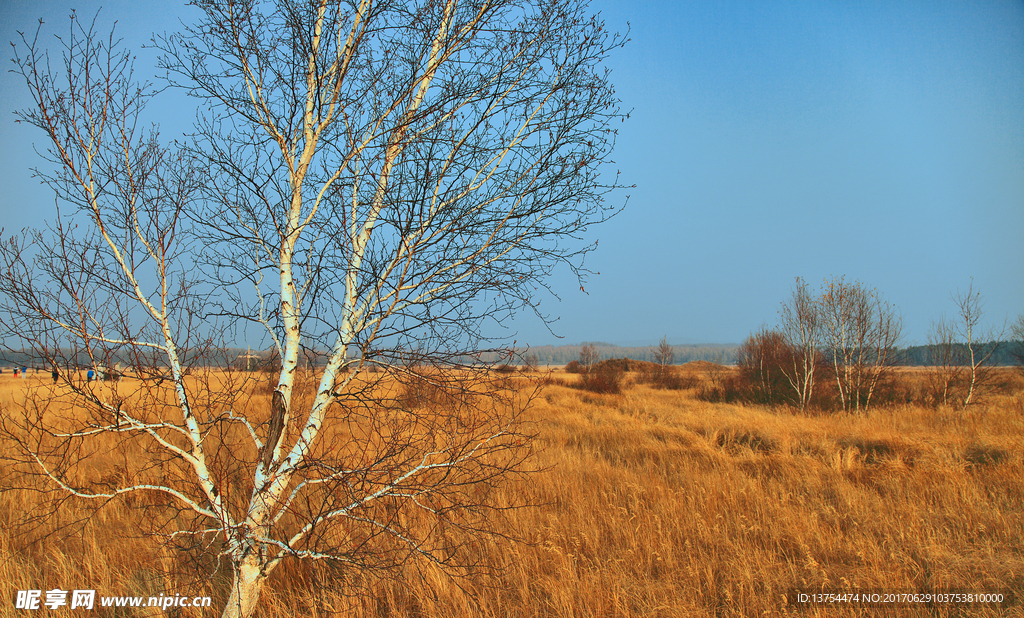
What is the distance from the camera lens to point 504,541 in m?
4.52

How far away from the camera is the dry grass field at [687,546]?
339 centimetres

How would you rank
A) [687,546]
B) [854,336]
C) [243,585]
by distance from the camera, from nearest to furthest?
[243,585] < [687,546] < [854,336]

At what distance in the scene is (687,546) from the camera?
4.30 metres

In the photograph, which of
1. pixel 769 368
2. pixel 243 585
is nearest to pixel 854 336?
pixel 769 368

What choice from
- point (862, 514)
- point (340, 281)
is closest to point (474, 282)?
point (340, 281)

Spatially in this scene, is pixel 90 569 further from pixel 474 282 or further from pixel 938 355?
pixel 938 355

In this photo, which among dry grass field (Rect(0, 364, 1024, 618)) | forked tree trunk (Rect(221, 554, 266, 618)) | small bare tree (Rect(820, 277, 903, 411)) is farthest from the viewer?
small bare tree (Rect(820, 277, 903, 411))

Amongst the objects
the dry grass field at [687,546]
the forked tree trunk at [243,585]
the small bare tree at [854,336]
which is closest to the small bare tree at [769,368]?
the small bare tree at [854,336]

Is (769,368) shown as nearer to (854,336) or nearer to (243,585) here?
(854,336)

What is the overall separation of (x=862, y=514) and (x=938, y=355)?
57.1ft

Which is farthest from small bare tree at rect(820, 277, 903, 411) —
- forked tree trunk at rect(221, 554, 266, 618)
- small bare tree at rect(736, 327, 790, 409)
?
forked tree trunk at rect(221, 554, 266, 618)

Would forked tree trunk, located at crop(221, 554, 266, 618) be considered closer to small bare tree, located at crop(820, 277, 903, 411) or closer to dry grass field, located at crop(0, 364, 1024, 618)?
dry grass field, located at crop(0, 364, 1024, 618)

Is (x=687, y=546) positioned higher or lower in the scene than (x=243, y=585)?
lower

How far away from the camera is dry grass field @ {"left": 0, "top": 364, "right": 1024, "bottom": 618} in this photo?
3.39 m
